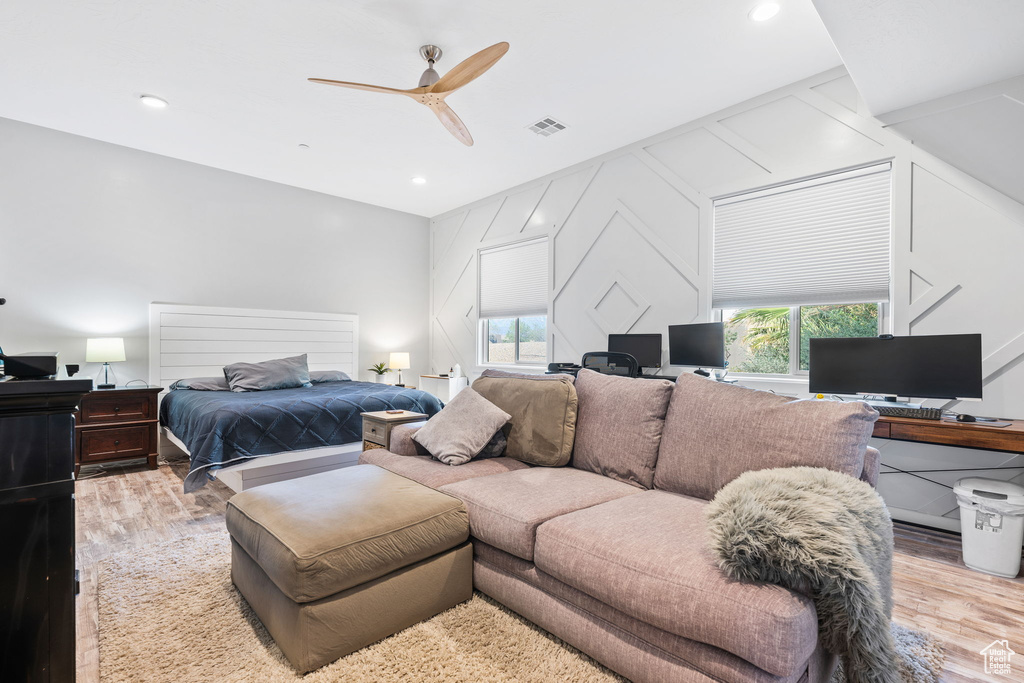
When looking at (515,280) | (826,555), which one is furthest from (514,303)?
(826,555)

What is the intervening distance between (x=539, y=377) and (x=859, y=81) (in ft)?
8.07

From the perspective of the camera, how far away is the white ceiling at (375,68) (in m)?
2.64

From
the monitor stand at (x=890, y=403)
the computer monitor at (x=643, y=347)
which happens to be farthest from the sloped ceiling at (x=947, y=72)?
the computer monitor at (x=643, y=347)

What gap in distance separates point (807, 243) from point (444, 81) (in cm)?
265

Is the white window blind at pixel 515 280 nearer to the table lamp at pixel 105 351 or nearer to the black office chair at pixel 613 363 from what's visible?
the black office chair at pixel 613 363

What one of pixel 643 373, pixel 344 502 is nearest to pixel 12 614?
pixel 344 502

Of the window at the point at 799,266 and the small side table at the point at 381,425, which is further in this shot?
the window at the point at 799,266

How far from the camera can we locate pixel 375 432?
9.86ft

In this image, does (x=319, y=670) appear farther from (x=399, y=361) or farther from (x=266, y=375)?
(x=399, y=361)

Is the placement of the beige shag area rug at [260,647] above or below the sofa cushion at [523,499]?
below

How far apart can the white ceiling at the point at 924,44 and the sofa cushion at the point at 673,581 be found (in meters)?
2.33

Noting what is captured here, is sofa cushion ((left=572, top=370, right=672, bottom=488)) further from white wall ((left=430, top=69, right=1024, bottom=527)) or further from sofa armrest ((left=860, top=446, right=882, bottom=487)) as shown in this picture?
white wall ((left=430, top=69, right=1024, bottom=527))

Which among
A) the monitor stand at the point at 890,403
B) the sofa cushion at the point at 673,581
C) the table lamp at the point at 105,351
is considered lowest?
the sofa cushion at the point at 673,581

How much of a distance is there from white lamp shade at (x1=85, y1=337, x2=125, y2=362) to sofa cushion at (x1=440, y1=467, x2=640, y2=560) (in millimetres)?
3642
